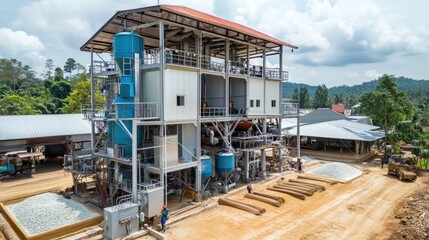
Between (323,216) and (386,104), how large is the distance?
24.9 metres

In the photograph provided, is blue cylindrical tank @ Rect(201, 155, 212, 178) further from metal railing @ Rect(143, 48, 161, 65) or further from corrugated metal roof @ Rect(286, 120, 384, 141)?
corrugated metal roof @ Rect(286, 120, 384, 141)

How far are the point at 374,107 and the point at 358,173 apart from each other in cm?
1262

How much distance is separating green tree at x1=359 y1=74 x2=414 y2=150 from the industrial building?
19040 mm

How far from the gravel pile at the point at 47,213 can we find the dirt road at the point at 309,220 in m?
5.87

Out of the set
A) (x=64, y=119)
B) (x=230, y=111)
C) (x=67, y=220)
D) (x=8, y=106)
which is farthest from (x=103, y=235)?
(x=8, y=106)

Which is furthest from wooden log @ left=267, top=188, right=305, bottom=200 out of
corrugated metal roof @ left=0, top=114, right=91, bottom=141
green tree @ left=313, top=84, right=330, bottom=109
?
green tree @ left=313, top=84, right=330, bottom=109

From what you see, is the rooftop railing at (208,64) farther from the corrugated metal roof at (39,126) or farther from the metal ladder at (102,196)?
the corrugated metal roof at (39,126)

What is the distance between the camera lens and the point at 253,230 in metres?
15.5

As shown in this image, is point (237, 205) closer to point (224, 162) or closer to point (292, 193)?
point (224, 162)

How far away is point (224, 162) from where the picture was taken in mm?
22016

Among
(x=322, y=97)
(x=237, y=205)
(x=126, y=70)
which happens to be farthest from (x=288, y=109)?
(x=322, y=97)

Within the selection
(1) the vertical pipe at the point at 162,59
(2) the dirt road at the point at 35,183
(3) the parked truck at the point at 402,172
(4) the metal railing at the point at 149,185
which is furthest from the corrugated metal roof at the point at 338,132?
(2) the dirt road at the point at 35,183

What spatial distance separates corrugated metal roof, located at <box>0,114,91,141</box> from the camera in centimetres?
2872

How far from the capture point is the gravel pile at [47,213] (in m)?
15.1
